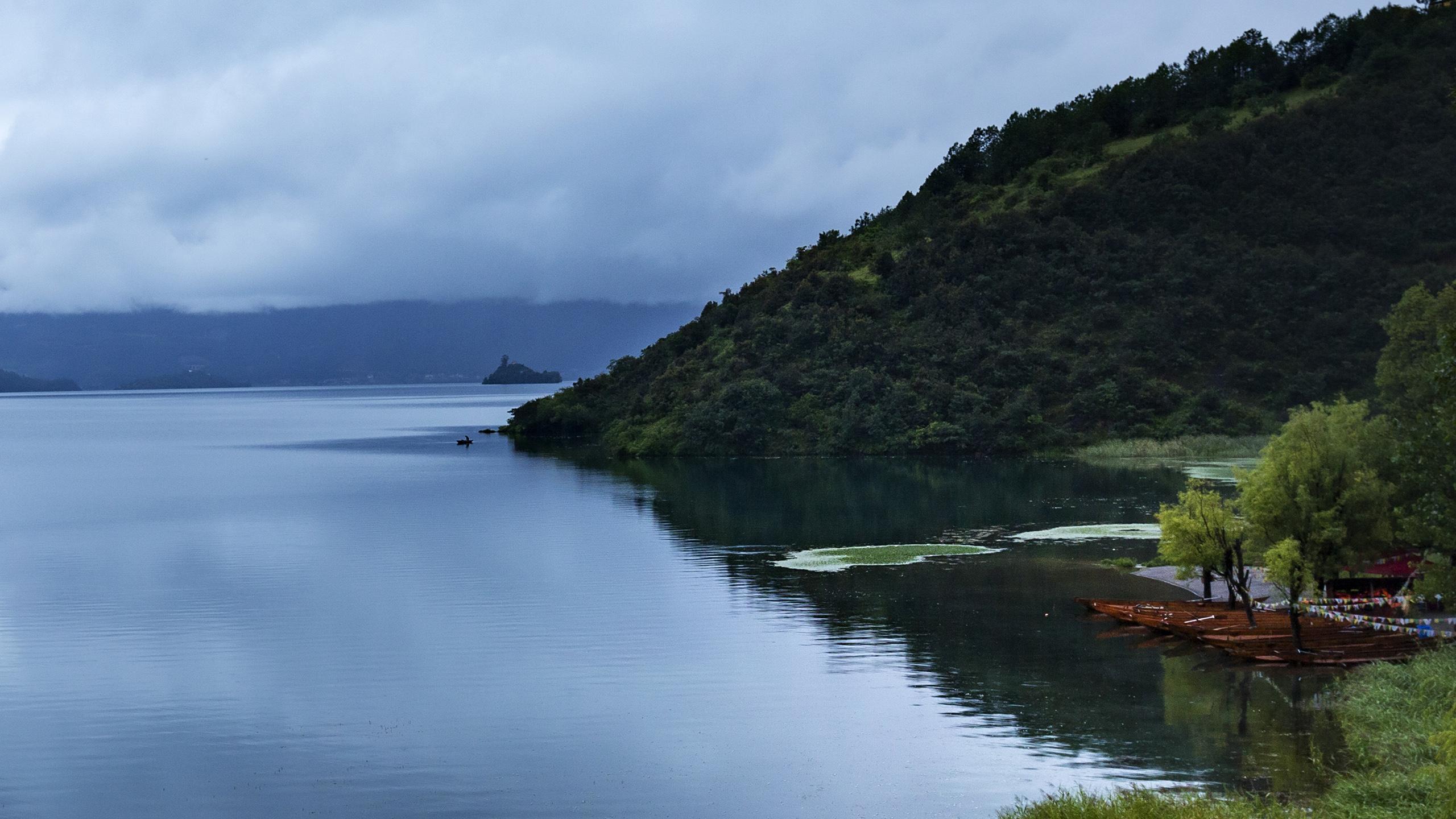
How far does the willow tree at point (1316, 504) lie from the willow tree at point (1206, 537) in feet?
6.17

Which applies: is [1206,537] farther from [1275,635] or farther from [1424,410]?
[1424,410]

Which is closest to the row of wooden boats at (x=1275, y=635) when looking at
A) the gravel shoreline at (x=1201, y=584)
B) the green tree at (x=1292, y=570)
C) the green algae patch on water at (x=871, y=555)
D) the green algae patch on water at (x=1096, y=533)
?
the green tree at (x=1292, y=570)

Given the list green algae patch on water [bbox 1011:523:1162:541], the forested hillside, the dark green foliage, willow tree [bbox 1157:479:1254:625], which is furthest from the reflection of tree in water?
the forested hillside

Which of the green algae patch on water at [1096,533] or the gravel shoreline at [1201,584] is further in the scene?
the green algae patch on water at [1096,533]

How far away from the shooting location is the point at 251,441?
607 feet

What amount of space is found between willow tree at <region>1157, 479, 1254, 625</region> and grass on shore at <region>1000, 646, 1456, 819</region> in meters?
7.65

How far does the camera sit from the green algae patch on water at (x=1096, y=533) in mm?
71688

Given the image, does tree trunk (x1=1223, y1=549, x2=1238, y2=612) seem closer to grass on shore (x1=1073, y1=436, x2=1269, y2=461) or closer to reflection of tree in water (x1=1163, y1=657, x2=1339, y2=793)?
reflection of tree in water (x1=1163, y1=657, x2=1339, y2=793)

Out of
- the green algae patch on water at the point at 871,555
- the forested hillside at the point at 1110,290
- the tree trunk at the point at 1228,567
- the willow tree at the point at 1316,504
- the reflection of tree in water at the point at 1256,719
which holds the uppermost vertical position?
the forested hillside at the point at 1110,290

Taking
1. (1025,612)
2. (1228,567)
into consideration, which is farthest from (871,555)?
(1228,567)

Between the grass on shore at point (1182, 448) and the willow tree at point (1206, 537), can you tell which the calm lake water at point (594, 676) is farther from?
the grass on shore at point (1182, 448)

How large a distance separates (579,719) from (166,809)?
11068 mm

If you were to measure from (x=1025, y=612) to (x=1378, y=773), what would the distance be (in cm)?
2260

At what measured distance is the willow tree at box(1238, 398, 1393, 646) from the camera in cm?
4131
